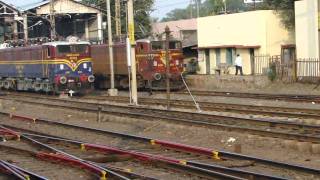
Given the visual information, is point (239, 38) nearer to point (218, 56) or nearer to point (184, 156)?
point (218, 56)

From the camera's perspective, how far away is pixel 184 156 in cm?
1241

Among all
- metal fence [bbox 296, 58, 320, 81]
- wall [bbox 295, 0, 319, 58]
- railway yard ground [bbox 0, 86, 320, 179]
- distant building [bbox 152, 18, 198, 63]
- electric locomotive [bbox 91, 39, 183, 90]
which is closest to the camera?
railway yard ground [bbox 0, 86, 320, 179]

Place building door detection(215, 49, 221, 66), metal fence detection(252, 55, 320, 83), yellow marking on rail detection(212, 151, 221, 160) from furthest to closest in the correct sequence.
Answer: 1. building door detection(215, 49, 221, 66)
2. metal fence detection(252, 55, 320, 83)
3. yellow marking on rail detection(212, 151, 221, 160)

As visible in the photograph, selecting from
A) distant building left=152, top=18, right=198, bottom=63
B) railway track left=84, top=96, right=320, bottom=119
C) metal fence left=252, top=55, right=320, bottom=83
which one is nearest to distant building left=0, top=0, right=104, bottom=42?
distant building left=152, top=18, right=198, bottom=63

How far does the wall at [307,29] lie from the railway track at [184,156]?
17.6 meters

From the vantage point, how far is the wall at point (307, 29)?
31609mm

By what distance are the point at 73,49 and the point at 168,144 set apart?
18635mm

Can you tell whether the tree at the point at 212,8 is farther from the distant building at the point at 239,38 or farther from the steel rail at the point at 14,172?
the steel rail at the point at 14,172

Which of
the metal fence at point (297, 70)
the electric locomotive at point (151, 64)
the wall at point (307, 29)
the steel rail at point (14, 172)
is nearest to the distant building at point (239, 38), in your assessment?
the metal fence at point (297, 70)

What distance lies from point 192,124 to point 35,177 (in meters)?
7.10

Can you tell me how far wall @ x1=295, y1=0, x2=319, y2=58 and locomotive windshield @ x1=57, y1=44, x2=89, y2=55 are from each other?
11.5m

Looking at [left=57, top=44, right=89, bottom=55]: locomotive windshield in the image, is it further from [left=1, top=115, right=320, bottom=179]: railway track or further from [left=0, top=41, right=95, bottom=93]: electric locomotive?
[left=1, top=115, right=320, bottom=179]: railway track

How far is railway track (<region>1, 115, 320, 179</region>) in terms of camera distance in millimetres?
10062

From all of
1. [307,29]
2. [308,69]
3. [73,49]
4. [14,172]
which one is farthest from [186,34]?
[14,172]
